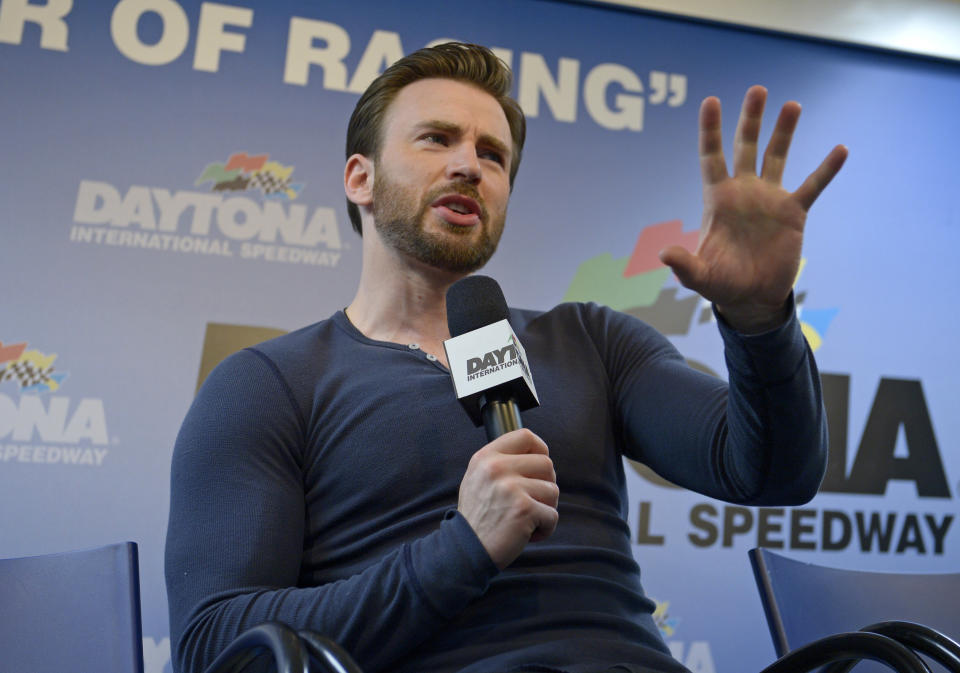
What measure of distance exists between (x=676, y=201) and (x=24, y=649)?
2.13 m

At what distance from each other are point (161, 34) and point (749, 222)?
6.93ft

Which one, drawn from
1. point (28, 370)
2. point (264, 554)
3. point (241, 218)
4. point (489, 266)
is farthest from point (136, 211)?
point (264, 554)

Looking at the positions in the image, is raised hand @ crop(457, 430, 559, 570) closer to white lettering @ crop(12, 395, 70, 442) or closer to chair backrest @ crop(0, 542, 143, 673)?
chair backrest @ crop(0, 542, 143, 673)

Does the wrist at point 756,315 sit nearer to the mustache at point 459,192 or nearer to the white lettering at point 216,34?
the mustache at point 459,192

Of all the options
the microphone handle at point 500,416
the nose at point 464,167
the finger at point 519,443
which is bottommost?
the finger at point 519,443

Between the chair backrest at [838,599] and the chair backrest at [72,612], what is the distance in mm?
968

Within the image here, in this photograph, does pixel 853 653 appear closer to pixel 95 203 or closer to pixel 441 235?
pixel 441 235

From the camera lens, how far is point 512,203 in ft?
8.40

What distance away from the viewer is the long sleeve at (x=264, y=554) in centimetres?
93

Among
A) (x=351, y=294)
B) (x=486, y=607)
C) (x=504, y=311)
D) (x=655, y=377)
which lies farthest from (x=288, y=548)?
(x=351, y=294)

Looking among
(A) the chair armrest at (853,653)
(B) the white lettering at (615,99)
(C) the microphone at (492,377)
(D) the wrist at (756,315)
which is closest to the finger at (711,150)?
(D) the wrist at (756,315)

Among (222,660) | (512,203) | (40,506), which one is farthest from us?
(512,203)

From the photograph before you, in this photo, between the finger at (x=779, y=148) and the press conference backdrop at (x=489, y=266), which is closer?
the finger at (x=779, y=148)

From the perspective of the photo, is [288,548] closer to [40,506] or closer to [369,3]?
[40,506]
